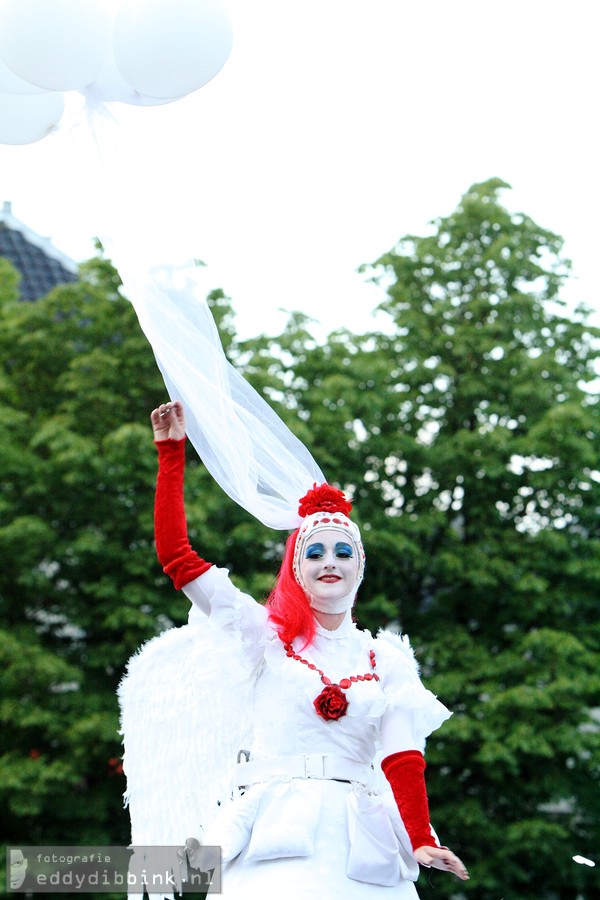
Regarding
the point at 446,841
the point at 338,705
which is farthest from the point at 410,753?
the point at 446,841

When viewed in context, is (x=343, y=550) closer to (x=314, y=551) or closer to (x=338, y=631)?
(x=314, y=551)

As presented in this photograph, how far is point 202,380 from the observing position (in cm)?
402

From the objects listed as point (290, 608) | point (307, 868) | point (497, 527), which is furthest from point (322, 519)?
point (497, 527)

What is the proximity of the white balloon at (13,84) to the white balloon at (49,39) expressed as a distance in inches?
8.0

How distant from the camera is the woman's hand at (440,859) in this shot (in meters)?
3.52

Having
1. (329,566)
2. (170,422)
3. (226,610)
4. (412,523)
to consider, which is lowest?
(226,610)

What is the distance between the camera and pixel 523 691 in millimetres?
10836

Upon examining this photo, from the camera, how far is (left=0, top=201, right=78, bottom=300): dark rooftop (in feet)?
57.6

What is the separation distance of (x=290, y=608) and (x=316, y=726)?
456 millimetres

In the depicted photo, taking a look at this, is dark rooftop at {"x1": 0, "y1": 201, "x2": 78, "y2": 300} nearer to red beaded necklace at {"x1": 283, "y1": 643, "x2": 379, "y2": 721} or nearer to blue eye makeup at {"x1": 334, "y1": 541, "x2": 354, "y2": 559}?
blue eye makeup at {"x1": 334, "y1": 541, "x2": 354, "y2": 559}

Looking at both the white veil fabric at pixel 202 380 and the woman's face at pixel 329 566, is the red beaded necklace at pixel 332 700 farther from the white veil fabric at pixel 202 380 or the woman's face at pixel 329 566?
the white veil fabric at pixel 202 380

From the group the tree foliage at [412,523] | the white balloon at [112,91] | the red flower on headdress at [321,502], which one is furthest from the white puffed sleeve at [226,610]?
the tree foliage at [412,523]

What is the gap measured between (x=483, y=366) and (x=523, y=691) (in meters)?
3.68

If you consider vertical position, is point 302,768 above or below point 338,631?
below
